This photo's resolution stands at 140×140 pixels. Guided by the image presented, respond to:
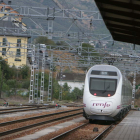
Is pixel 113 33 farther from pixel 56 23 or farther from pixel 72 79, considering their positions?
pixel 56 23

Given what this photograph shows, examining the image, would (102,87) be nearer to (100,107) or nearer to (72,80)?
(100,107)

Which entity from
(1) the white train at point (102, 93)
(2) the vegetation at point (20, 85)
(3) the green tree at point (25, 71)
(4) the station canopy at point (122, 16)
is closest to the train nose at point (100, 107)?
(1) the white train at point (102, 93)

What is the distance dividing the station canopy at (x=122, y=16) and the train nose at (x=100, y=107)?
4.39 metres

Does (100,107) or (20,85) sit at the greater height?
(20,85)

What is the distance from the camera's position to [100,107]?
18.5 m

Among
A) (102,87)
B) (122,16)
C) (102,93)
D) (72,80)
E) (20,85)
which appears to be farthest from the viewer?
(72,80)

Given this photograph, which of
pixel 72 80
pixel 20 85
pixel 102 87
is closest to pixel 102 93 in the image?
pixel 102 87

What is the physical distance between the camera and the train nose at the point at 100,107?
18.6m

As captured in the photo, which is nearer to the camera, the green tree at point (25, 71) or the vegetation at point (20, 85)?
the vegetation at point (20, 85)

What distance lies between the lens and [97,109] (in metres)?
18.6

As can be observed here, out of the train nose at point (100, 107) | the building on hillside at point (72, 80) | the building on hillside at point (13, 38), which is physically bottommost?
the train nose at point (100, 107)

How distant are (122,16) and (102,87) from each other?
8.17m

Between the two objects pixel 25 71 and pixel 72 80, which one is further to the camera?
pixel 72 80

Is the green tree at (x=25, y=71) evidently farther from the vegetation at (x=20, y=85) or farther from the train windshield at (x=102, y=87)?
the train windshield at (x=102, y=87)
